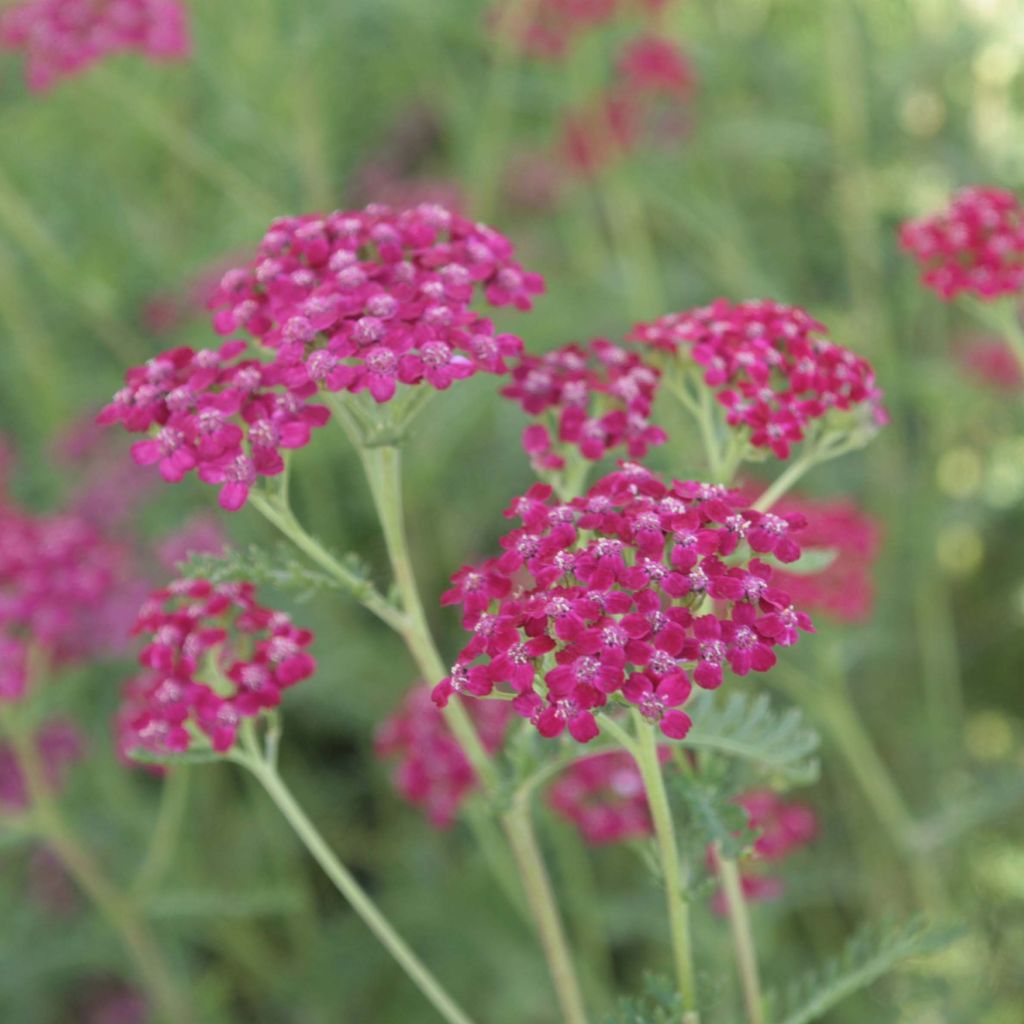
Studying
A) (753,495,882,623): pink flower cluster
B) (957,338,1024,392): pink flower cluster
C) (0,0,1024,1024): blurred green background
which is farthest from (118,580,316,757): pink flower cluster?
(957,338,1024,392): pink flower cluster

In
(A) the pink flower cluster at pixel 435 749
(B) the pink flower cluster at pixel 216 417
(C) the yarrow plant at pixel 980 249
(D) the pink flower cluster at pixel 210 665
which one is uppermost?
(B) the pink flower cluster at pixel 216 417

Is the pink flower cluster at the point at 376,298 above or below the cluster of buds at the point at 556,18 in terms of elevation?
below

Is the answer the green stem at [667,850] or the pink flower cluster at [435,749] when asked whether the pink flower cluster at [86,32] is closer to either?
the pink flower cluster at [435,749]

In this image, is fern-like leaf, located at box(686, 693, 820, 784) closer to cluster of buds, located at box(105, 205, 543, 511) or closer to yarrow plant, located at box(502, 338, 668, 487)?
yarrow plant, located at box(502, 338, 668, 487)

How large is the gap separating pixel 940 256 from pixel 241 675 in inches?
53.1

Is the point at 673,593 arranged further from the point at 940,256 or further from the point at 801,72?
the point at 801,72

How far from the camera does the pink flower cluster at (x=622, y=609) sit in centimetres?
136

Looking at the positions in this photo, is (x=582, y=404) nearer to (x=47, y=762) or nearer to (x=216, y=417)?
(x=216, y=417)

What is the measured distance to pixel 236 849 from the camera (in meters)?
3.74

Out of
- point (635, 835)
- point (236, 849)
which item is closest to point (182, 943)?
point (236, 849)

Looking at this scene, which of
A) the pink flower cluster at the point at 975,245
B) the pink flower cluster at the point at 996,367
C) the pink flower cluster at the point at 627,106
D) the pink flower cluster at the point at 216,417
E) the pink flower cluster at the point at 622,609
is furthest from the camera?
the pink flower cluster at the point at 627,106

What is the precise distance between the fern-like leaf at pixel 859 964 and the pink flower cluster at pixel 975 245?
1.02m

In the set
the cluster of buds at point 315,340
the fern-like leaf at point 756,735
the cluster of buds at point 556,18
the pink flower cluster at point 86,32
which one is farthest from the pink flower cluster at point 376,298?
the cluster of buds at point 556,18

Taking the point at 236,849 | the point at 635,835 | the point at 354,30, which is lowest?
the point at 236,849
